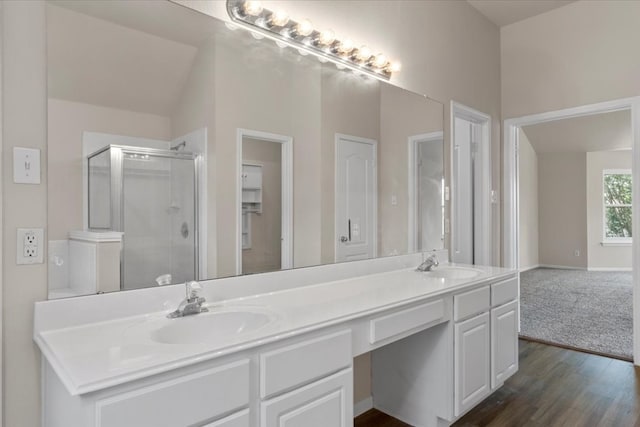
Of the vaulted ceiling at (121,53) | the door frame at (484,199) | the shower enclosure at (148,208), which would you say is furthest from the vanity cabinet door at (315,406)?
the door frame at (484,199)

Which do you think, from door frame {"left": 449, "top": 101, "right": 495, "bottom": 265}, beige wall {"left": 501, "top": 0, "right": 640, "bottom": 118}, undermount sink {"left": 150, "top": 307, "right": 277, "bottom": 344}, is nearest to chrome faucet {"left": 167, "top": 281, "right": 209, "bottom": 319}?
undermount sink {"left": 150, "top": 307, "right": 277, "bottom": 344}

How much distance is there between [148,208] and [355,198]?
3.72ft

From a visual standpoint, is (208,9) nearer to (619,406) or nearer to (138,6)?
(138,6)

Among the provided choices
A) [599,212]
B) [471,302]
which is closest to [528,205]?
[599,212]

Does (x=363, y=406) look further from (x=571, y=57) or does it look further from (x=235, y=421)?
Answer: (x=571, y=57)

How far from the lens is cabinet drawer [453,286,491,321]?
202 cm

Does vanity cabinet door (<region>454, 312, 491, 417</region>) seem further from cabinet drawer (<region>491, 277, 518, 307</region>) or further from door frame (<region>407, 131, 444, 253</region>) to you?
door frame (<region>407, 131, 444, 253</region>)

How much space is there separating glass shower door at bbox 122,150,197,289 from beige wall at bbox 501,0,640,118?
3.16 m

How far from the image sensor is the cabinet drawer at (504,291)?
91.4 inches

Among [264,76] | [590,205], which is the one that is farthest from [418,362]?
[590,205]

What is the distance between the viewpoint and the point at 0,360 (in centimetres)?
113

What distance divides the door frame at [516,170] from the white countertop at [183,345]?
1.81 meters

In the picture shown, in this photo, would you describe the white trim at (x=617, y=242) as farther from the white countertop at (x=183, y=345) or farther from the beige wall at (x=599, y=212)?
the white countertop at (x=183, y=345)

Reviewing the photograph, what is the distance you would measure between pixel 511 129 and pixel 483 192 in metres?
0.70
